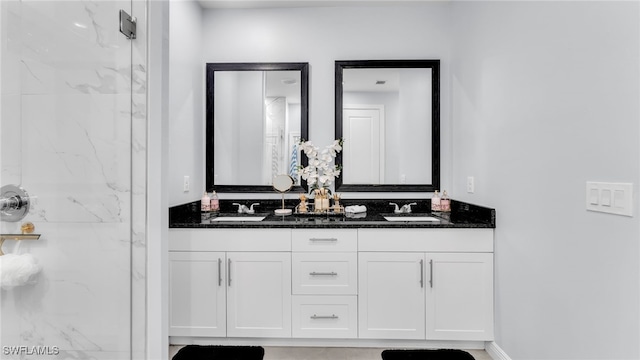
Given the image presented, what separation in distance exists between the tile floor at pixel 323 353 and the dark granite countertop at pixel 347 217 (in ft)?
2.63

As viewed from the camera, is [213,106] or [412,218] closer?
[412,218]

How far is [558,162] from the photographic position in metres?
1.55

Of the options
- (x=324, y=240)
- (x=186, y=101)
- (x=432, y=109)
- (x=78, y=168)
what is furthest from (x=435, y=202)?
(x=78, y=168)

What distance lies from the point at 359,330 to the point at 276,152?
1.44m

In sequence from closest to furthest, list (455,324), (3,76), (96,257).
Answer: (3,76) → (96,257) → (455,324)

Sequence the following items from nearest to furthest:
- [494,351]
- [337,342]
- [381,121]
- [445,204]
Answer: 1. [494,351]
2. [337,342]
3. [445,204]
4. [381,121]

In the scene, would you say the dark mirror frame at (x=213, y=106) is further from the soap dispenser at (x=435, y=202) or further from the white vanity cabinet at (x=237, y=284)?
the soap dispenser at (x=435, y=202)

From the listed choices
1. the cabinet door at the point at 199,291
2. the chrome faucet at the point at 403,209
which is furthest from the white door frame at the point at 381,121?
the cabinet door at the point at 199,291

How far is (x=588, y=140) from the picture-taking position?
53.6 inches

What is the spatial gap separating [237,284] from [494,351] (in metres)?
1.63

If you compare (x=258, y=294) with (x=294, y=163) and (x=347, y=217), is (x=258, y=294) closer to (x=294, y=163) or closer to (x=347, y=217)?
(x=347, y=217)

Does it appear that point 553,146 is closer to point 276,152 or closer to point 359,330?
point 359,330

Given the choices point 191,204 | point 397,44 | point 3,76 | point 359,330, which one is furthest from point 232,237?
point 397,44

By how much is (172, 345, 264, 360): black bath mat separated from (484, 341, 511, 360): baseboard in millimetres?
1391
